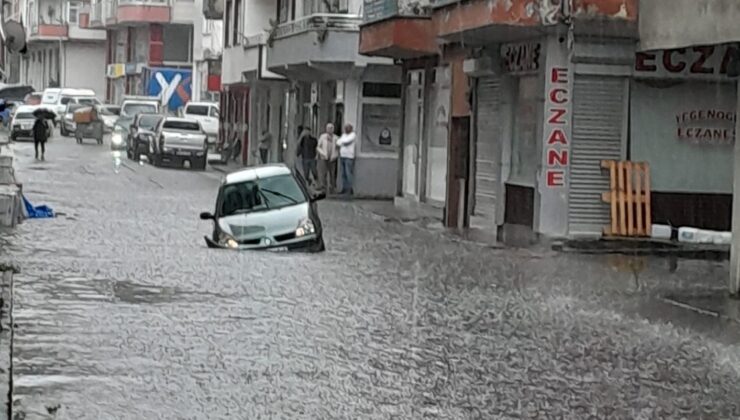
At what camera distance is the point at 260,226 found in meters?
22.2

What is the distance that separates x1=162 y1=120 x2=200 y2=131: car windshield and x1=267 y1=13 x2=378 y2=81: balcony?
1129 cm

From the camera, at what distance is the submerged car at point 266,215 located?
72.6ft

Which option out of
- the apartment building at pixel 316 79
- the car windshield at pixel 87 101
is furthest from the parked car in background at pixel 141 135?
the car windshield at pixel 87 101

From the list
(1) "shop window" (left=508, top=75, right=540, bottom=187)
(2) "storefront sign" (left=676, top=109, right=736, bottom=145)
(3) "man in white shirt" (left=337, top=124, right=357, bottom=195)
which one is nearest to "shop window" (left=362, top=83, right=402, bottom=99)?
(3) "man in white shirt" (left=337, top=124, right=357, bottom=195)

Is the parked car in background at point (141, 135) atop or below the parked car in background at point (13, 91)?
below

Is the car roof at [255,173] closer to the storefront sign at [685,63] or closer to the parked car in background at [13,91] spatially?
the parked car in background at [13,91]

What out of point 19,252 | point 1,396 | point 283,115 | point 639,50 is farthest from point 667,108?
point 283,115

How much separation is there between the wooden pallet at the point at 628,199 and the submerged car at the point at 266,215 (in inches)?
192

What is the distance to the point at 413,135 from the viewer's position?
35.9 m

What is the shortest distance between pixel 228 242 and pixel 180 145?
30357mm

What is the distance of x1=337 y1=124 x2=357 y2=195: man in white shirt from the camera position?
3822cm

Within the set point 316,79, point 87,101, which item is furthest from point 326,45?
point 87,101

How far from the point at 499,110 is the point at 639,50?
500cm

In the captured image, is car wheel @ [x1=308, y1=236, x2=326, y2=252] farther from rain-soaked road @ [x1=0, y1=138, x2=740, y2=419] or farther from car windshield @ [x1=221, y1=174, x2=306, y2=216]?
car windshield @ [x1=221, y1=174, x2=306, y2=216]
